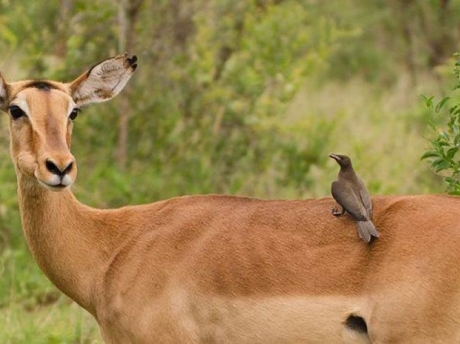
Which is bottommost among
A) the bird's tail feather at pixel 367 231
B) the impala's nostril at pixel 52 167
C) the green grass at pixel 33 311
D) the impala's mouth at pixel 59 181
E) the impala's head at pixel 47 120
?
the green grass at pixel 33 311

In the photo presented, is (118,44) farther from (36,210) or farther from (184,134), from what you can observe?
(36,210)

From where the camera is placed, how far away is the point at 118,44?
11125 mm

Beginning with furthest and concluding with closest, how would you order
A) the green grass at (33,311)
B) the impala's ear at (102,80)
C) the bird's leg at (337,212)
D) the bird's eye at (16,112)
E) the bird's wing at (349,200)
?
the green grass at (33,311) < the impala's ear at (102,80) < the bird's eye at (16,112) < the bird's leg at (337,212) < the bird's wing at (349,200)

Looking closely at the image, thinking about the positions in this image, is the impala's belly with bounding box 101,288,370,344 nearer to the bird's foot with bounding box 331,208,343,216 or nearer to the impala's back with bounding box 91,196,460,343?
the impala's back with bounding box 91,196,460,343

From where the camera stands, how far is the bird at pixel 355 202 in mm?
5473

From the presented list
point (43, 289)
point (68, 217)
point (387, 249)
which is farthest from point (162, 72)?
point (387, 249)

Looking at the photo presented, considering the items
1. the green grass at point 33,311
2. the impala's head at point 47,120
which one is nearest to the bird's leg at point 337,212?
the impala's head at point 47,120

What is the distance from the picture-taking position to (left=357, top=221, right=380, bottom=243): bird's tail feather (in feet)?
17.9

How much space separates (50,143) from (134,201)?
430cm

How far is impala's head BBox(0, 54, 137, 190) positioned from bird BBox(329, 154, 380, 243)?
1.28m

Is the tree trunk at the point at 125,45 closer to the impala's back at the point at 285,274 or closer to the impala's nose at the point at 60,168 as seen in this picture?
the impala's back at the point at 285,274

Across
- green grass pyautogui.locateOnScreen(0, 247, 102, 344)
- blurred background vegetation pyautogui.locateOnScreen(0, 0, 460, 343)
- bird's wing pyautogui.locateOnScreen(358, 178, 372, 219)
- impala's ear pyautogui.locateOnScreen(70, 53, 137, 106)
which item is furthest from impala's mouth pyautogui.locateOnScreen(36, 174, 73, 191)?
blurred background vegetation pyautogui.locateOnScreen(0, 0, 460, 343)

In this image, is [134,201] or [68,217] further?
[134,201]

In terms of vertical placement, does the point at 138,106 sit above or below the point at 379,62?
above
